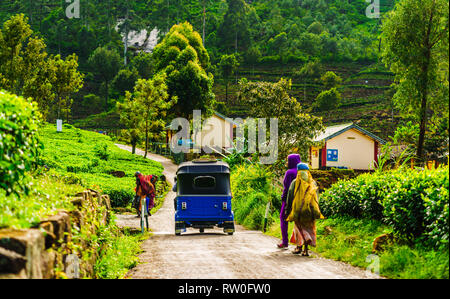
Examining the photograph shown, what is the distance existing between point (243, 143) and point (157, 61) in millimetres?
30675

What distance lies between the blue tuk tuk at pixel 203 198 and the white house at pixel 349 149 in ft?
108

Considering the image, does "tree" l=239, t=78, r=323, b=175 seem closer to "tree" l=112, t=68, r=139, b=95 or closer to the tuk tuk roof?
the tuk tuk roof

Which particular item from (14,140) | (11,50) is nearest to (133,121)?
(11,50)

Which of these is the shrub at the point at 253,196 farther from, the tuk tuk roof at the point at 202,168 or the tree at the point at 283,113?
the tree at the point at 283,113

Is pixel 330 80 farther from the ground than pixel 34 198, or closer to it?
farther from the ground

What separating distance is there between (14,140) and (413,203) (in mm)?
6154

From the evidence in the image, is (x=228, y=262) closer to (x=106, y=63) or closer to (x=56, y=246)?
(x=56, y=246)

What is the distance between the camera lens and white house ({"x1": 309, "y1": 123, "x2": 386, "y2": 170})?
45938 millimetres

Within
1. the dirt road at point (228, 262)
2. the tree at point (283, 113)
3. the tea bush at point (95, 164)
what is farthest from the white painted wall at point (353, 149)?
the dirt road at point (228, 262)

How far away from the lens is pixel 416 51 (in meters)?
19.7

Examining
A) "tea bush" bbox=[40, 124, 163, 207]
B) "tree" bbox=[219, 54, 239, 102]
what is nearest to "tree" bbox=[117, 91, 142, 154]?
"tea bush" bbox=[40, 124, 163, 207]

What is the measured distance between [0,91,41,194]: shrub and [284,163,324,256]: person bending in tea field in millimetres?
4995

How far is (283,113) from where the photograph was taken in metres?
26.4
